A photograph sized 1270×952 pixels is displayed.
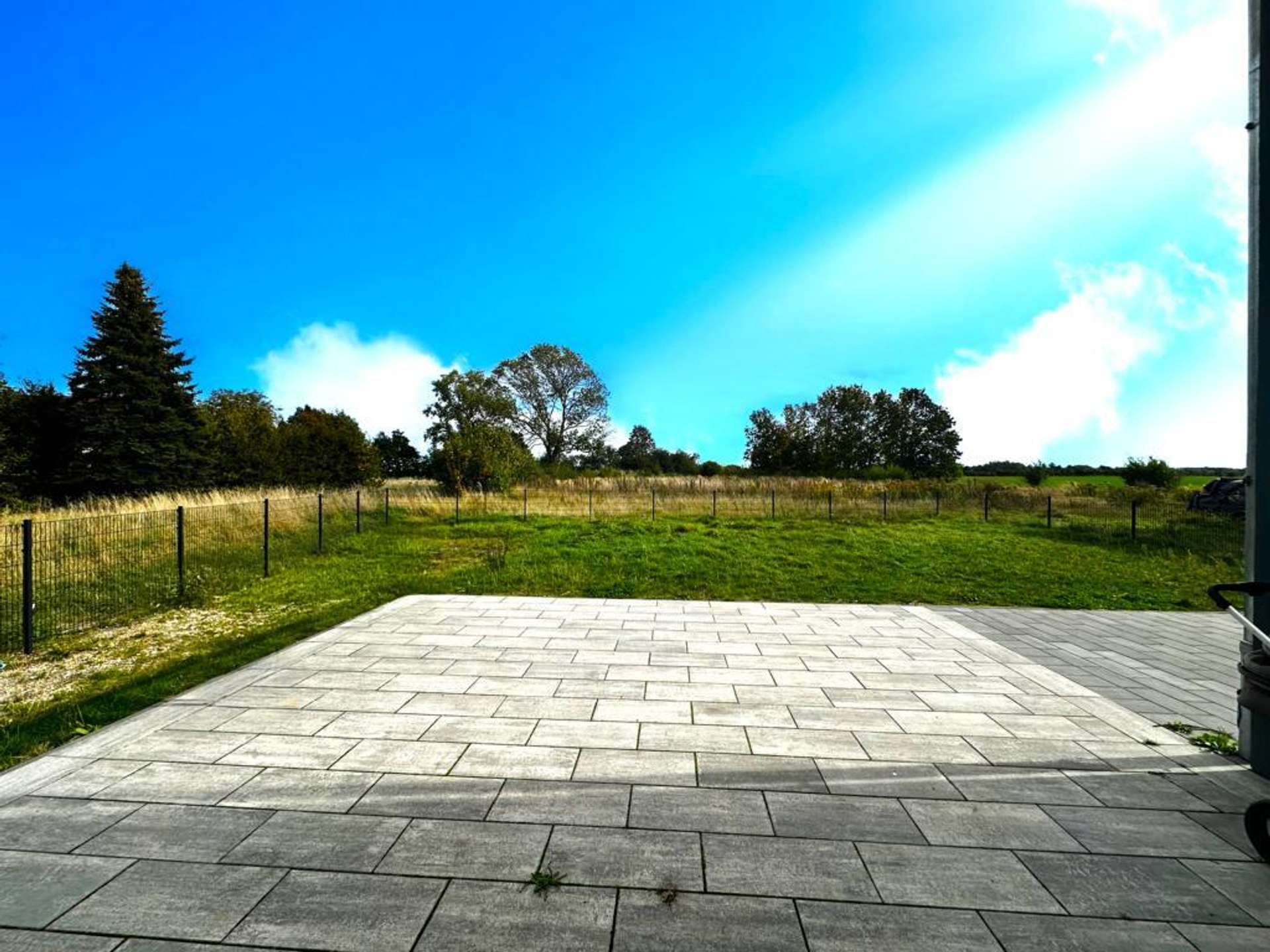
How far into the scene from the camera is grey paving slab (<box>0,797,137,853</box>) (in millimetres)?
2402

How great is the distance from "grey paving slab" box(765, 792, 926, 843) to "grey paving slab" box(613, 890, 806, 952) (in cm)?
50

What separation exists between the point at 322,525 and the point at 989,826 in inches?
566

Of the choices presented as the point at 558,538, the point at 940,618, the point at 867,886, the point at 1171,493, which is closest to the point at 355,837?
the point at 867,886

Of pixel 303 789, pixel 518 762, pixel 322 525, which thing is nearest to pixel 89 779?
pixel 303 789

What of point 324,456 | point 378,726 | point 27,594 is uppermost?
point 324,456

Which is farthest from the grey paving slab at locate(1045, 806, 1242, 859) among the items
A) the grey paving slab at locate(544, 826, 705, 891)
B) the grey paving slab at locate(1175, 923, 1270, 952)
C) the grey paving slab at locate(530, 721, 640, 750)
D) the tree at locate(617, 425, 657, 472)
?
the tree at locate(617, 425, 657, 472)

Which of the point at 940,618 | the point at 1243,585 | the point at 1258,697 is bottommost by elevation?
the point at 940,618

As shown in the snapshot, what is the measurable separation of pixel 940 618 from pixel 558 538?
895 centimetres

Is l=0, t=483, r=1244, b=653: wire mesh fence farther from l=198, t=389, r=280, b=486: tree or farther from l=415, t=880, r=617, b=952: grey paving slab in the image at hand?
l=198, t=389, r=280, b=486: tree

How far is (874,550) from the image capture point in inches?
496

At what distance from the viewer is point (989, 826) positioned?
257 cm

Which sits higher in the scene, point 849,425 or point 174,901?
point 849,425

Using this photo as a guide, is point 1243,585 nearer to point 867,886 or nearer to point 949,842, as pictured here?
point 949,842

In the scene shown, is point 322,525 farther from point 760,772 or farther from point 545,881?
point 545,881
